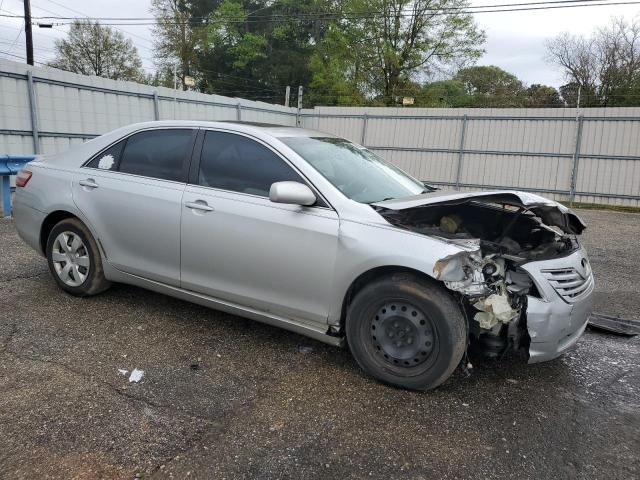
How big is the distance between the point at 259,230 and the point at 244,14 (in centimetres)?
4004

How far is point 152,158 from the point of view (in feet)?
13.5

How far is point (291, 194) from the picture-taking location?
3.23m

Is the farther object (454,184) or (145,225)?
(454,184)

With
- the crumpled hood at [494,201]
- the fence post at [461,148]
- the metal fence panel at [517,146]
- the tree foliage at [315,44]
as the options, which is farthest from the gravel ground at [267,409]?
the tree foliage at [315,44]

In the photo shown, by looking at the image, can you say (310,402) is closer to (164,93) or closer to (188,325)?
(188,325)

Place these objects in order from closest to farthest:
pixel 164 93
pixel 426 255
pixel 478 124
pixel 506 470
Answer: pixel 506 470, pixel 426 255, pixel 164 93, pixel 478 124

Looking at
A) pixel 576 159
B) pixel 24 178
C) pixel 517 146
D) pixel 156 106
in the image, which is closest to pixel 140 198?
pixel 24 178

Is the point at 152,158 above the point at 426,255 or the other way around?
above

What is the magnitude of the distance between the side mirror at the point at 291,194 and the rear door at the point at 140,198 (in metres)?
0.94

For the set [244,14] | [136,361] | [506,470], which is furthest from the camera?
[244,14]

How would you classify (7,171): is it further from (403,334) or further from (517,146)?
(517,146)

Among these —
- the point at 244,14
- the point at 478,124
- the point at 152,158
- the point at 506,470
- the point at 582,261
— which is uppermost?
the point at 244,14

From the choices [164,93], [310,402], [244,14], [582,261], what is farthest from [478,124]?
[244,14]

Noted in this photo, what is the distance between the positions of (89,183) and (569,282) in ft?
12.2
